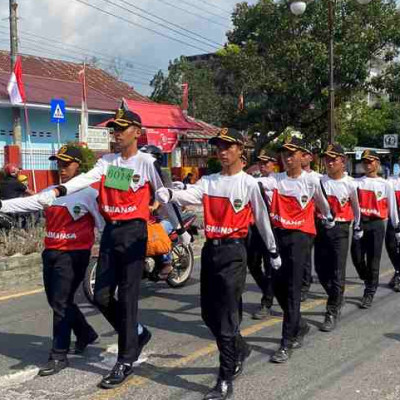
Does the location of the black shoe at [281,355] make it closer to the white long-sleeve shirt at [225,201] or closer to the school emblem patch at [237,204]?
the white long-sleeve shirt at [225,201]

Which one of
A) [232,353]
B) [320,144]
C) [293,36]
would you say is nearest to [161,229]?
[232,353]

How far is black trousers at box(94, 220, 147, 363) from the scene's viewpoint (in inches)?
189

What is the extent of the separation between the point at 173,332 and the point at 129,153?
2342 millimetres

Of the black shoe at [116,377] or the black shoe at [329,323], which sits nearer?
the black shoe at [116,377]

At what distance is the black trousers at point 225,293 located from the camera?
4555 millimetres

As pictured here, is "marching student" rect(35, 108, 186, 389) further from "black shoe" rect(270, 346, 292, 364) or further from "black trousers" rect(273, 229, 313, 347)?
"black trousers" rect(273, 229, 313, 347)

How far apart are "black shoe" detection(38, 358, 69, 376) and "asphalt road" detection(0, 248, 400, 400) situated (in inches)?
2.7

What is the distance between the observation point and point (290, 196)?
586 cm

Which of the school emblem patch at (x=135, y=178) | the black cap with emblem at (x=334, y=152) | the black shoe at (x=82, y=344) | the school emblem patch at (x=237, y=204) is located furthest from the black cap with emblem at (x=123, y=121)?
the black cap with emblem at (x=334, y=152)

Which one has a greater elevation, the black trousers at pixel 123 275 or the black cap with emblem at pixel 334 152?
the black cap with emblem at pixel 334 152

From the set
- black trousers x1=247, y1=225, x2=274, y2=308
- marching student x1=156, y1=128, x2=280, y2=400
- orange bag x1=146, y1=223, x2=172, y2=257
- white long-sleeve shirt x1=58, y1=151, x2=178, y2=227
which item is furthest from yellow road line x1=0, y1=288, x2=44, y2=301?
marching student x1=156, y1=128, x2=280, y2=400

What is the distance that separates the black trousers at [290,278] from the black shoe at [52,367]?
1925 millimetres

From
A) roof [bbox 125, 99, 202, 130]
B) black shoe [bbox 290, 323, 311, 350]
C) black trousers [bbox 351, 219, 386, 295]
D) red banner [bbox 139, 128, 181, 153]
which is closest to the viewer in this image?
black shoe [bbox 290, 323, 311, 350]

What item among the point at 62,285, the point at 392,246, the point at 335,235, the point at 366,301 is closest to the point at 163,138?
the point at 392,246
